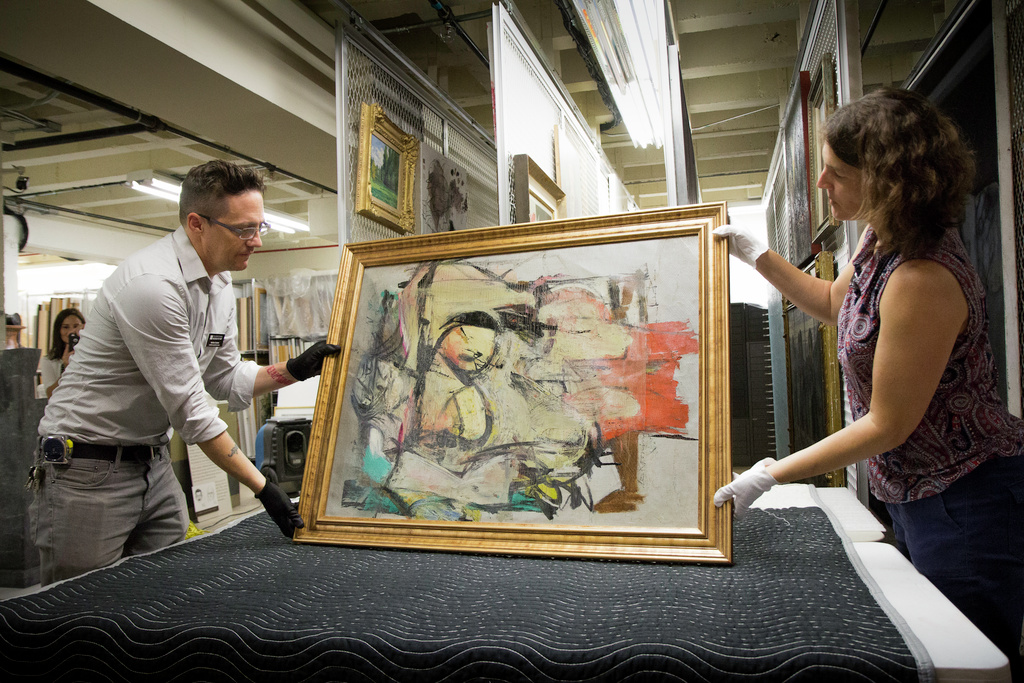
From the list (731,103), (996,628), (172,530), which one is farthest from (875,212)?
(731,103)

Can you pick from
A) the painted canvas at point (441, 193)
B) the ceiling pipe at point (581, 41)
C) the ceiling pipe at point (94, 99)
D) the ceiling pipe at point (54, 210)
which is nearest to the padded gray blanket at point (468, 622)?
the painted canvas at point (441, 193)

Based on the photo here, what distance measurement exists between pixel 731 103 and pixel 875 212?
5378mm

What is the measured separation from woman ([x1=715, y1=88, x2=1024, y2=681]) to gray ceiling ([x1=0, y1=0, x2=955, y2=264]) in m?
3.10

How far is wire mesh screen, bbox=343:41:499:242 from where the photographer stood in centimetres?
251

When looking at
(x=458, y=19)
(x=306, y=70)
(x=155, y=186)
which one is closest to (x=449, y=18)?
(x=458, y=19)

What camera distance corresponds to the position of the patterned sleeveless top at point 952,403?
2.98 ft

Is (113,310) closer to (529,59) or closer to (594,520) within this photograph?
(594,520)

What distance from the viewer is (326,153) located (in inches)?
191

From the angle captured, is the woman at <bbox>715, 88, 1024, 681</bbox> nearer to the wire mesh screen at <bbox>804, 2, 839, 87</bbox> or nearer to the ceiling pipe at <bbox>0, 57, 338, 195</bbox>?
the wire mesh screen at <bbox>804, 2, 839, 87</bbox>

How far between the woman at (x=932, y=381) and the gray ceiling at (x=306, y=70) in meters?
3.10

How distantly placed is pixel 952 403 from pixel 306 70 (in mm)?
4300

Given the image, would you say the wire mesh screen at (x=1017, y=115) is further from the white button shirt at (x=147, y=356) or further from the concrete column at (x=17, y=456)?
the concrete column at (x=17, y=456)

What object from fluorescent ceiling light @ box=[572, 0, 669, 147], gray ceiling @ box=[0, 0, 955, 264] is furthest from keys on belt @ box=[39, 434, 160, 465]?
gray ceiling @ box=[0, 0, 955, 264]

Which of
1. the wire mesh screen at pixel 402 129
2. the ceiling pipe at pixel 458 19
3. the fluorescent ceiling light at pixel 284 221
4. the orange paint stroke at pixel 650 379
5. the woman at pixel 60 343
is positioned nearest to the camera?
the orange paint stroke at pixel 650 379
